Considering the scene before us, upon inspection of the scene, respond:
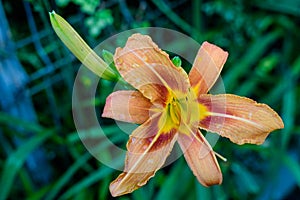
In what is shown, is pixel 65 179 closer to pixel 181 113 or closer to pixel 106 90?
Result: pixel 106 90

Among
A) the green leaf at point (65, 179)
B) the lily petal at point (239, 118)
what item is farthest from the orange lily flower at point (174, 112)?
the green leaf at point (65, 179)

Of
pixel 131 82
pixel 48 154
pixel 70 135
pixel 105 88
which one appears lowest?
pixel 48 154

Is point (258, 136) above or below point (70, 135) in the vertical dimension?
above

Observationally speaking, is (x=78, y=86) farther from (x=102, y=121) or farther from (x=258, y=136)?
(x=258, y=136)

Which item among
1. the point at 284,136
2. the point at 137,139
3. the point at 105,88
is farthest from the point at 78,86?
the point at 137,139

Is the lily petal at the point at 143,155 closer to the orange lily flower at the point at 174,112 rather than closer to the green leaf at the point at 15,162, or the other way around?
the orange lily flower at the point at 174,112

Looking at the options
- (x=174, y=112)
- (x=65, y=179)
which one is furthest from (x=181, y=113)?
(x=65, y=179)
